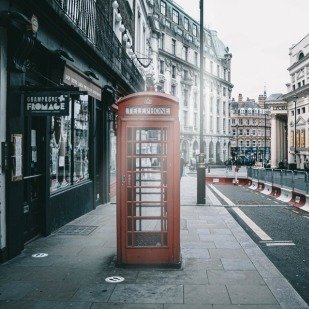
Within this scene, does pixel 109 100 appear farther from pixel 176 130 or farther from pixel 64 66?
pixel 176 130

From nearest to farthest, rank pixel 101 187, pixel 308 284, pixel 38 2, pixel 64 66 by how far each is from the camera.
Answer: pixel 308 284
pixel 38 2
pixel 64 66
pixel 101 187

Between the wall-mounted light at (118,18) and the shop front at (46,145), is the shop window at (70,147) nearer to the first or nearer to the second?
the shop front at (46,145)

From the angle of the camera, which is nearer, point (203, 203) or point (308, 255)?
point (308, 255)

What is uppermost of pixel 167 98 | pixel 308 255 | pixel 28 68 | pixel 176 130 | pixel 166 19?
pixel 166 19

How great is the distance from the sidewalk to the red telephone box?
315 millimetres

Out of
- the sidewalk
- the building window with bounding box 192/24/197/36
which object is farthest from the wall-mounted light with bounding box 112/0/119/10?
the building window with bounding box 192/24/197/36

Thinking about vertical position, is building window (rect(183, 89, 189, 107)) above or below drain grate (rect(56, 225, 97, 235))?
above

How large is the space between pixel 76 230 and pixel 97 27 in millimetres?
6674

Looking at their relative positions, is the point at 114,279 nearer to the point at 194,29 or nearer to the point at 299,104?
the point at 299,104

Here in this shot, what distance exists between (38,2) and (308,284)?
21.7ft

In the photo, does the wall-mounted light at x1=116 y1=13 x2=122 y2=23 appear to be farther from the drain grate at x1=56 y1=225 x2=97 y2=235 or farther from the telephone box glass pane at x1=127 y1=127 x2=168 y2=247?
the telephone box glass pane at x1=127 y1=127 x2=168 y2=247

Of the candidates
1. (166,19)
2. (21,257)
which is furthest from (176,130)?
(166,19)

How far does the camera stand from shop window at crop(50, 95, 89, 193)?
9578 mm

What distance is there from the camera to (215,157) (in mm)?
72188
